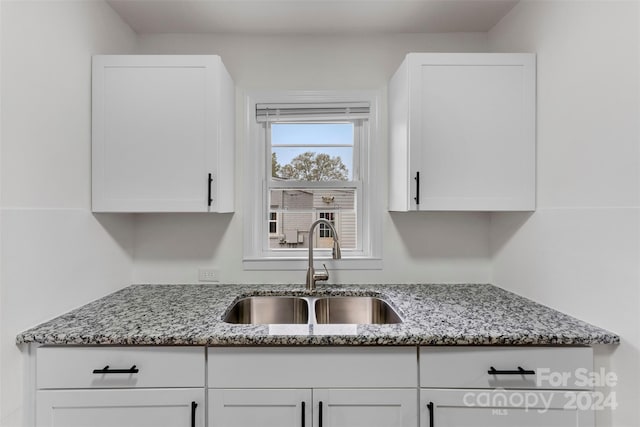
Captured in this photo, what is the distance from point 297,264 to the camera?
7.13 feet

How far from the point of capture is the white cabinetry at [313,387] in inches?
51.8

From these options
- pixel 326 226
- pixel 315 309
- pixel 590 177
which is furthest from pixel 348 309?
pixel 590 177

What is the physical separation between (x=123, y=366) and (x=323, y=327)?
0.74 metres

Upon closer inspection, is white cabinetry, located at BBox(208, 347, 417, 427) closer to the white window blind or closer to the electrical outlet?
the electrical outlet

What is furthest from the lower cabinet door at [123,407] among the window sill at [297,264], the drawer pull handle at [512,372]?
the drawer pull handle at [512,372]

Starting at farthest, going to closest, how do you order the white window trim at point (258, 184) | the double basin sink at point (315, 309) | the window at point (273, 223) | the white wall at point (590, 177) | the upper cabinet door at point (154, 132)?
the window at point (273, 223)
the white window trim at point (258, 184)
the double basin sink at point (315, 309)
the upper cabinet door at point (154, 132)
the white wall at point (590, 177)

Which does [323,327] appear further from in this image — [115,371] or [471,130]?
[471,130]

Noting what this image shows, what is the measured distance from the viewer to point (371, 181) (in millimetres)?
2178

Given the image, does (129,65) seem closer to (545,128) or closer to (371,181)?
(371,181)

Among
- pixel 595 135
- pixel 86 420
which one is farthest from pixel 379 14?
pixel 86 420

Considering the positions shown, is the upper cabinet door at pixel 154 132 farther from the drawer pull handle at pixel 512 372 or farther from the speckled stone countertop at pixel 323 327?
the drawer pull handle at pixel 512 372

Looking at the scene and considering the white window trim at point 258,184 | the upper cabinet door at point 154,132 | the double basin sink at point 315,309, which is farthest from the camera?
the white window trim at point 258,184

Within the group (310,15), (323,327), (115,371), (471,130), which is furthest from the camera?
(310,15)

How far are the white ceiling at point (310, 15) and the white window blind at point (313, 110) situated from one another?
0.42 meters
